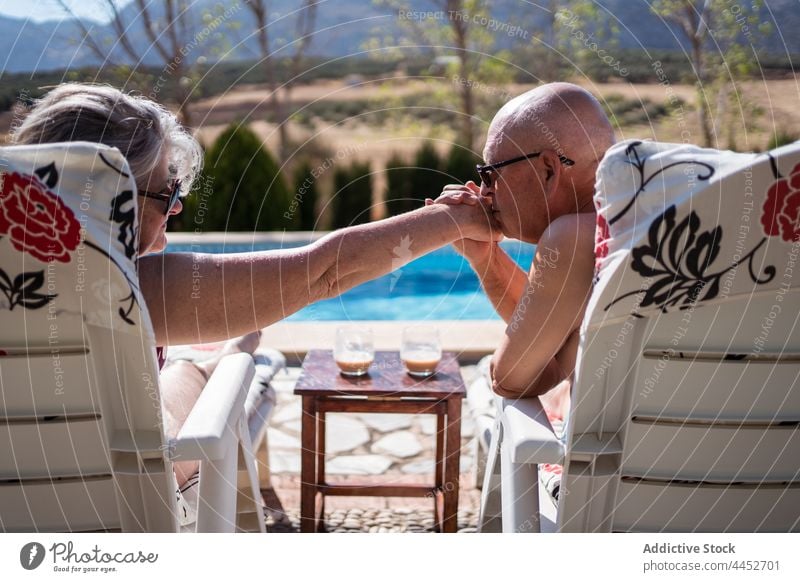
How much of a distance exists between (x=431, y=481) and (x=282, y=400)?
43.7 inches

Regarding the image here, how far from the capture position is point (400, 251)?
71.4 inches

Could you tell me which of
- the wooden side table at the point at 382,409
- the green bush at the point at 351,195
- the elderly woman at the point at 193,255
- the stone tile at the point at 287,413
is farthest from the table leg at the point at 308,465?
the green bush at the point at 351,195

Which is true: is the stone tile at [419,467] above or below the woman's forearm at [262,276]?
below

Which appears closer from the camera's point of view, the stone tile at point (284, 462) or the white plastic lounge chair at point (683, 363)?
the white plastic lounge chair at point (683, 363)

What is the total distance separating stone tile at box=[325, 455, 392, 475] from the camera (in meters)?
3.04

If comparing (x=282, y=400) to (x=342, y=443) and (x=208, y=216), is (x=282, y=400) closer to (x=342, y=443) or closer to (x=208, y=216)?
(x=342, y=443)

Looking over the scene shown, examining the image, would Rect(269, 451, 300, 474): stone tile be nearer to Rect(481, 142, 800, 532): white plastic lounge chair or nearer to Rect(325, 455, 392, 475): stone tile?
Rect(325, 455, 392, 475): stone tile

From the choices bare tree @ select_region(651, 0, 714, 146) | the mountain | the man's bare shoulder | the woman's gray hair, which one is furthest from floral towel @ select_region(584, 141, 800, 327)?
bare tree @ select_region(651, 0, 714, 146)

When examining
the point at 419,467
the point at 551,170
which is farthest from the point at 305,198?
the point at 551,170

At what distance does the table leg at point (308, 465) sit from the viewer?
2.38 metres

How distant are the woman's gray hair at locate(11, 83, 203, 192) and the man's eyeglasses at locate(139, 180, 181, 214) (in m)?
0.03

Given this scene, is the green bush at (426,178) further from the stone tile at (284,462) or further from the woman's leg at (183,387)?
the woman's leg at (183,387)

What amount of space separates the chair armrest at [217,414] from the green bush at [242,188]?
5742 mm
